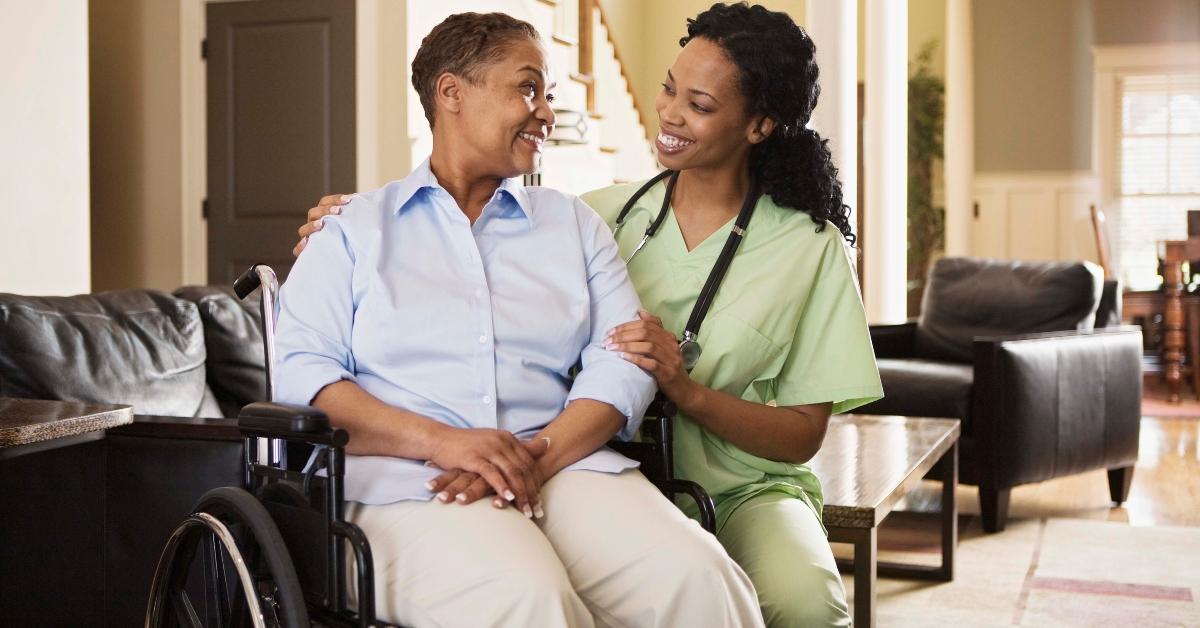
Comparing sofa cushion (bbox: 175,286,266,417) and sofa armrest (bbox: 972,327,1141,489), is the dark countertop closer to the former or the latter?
sofa cushion (bbox: 175,286,266,417)

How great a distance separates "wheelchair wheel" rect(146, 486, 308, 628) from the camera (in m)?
1.45

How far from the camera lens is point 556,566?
1.47 metres

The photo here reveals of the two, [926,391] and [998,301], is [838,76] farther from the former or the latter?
[998,301]

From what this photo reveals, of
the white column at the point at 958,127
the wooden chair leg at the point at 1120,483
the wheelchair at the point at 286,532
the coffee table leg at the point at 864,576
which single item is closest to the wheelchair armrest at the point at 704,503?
the wheelchair at the point at 286,532

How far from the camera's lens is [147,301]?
2.94 meters

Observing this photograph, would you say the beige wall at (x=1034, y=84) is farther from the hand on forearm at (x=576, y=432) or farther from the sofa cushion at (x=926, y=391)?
the hand on forearm at (x=576, y=432)

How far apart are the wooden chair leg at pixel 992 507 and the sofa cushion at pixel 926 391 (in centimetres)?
21

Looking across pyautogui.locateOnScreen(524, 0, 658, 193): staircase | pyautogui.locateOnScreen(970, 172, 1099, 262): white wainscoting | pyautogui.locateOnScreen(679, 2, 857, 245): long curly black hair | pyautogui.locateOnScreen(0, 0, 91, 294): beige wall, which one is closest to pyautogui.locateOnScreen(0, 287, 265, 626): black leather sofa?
pyautogui.locateOnScreen(679, 2, 857, 245): long curly black hair

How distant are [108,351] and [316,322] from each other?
4.06 feet

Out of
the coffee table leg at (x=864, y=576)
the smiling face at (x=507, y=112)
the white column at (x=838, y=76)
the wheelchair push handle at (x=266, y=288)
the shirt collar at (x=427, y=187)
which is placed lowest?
the coffee table leg at (x=864, y=576)

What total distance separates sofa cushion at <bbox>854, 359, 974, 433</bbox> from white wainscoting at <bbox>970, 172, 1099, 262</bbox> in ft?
19.3

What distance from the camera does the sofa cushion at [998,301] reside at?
185 inches

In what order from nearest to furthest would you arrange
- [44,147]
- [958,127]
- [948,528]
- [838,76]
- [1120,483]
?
[948,528]
[44,147]
[838,76]
[1120,483]
[958,127]

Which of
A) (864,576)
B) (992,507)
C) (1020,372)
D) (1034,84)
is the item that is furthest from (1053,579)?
(1034,84)
